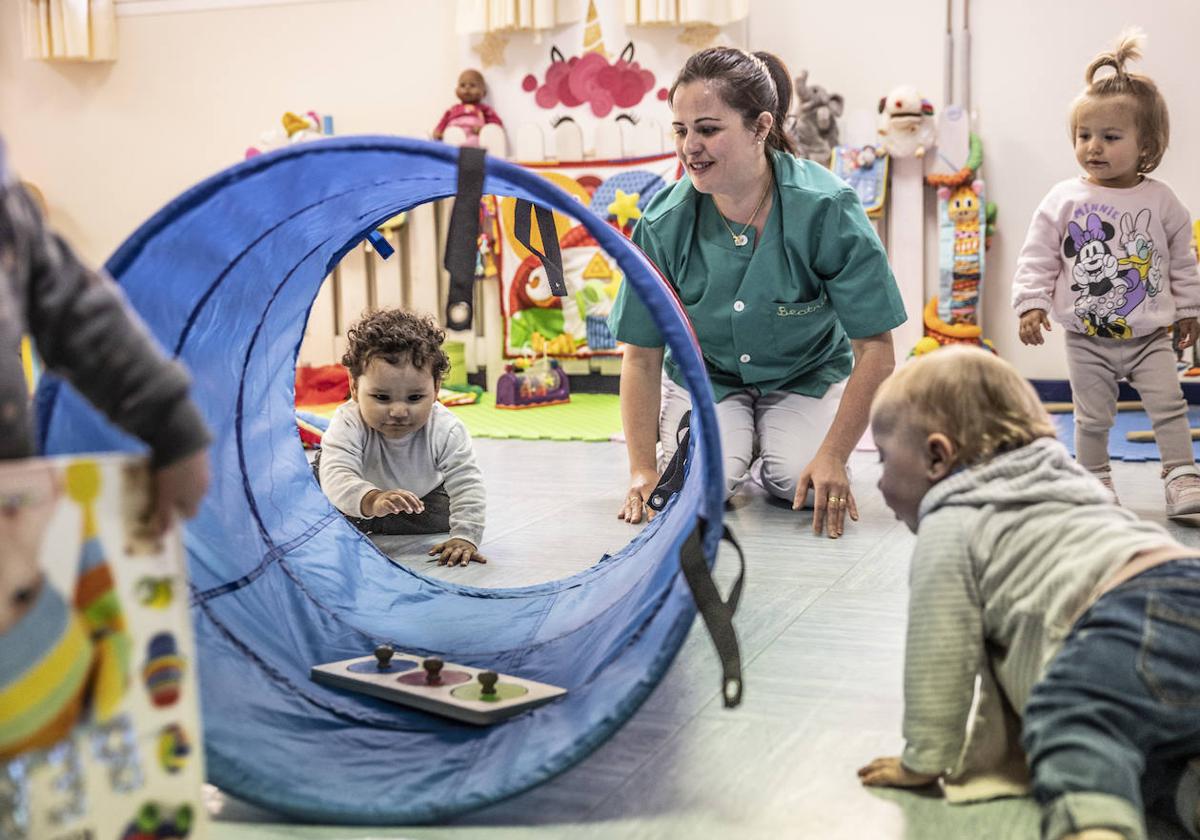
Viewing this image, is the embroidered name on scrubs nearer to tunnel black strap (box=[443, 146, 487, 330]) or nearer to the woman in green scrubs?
the woman in green scrubs

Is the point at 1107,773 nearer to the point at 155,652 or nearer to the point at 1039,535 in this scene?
the point at 1039,535

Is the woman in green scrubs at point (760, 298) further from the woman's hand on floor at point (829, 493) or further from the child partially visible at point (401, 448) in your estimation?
the child partially visible at point (401, 448)

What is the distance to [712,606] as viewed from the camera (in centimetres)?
121

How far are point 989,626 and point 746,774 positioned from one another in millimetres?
274

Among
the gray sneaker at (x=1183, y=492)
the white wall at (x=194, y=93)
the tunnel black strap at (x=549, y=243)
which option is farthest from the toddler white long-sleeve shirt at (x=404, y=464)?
the white wall at (x=194, y=93)

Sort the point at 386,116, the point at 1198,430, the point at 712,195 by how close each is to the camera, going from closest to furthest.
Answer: the point at 712,195, the point at 1198,430, the point at 386,116

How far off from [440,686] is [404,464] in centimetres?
105

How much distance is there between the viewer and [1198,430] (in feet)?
10.4

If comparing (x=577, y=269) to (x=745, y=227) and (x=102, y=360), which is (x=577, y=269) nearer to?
(x=745, y=227)

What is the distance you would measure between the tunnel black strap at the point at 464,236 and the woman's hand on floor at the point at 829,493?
0.88 meters

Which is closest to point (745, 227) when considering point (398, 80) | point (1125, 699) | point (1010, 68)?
point (1125, 699)

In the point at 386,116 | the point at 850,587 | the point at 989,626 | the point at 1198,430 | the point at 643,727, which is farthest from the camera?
the point at 386,116

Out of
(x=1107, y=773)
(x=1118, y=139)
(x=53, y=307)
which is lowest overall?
(x=1107, y=773)

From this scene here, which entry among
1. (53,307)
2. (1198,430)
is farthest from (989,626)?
(1198,430)
